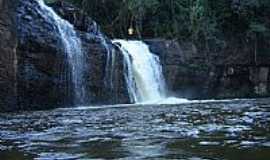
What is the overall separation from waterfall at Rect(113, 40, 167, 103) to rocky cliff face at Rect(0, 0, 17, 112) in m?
6.24

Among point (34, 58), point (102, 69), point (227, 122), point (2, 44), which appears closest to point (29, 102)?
point (34, 58)

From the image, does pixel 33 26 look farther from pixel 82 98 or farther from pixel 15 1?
pixel 82 98

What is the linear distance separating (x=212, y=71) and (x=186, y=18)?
3.05 m

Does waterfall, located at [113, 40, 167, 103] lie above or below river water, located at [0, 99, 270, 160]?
above

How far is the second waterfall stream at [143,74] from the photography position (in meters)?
22.6

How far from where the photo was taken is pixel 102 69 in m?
21.2

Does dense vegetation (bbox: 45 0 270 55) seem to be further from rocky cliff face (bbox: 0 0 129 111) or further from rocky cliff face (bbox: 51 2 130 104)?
rocky cliff face (bbox: 0 0 129 111)

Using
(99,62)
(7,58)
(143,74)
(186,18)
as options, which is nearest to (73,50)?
(99,62)

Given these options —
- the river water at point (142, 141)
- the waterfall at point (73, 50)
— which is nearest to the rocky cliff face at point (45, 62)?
the waterfall at point (73, 50)

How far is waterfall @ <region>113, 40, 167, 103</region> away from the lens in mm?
22683

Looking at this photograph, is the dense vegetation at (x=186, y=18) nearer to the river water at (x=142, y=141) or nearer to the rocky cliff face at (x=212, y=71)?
the rocky cliff face at (x=212, y=71)

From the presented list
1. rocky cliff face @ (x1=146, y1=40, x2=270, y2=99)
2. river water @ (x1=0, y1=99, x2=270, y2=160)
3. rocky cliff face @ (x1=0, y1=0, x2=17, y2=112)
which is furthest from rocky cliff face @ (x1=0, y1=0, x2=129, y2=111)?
river water @ (x1=0, y1=99, x2=270, y2=160)

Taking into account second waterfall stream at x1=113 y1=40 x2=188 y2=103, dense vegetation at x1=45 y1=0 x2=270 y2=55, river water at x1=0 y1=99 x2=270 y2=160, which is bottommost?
river water at x1=0 y1=99 x2=270 y2=160

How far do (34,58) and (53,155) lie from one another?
41.1 feet
